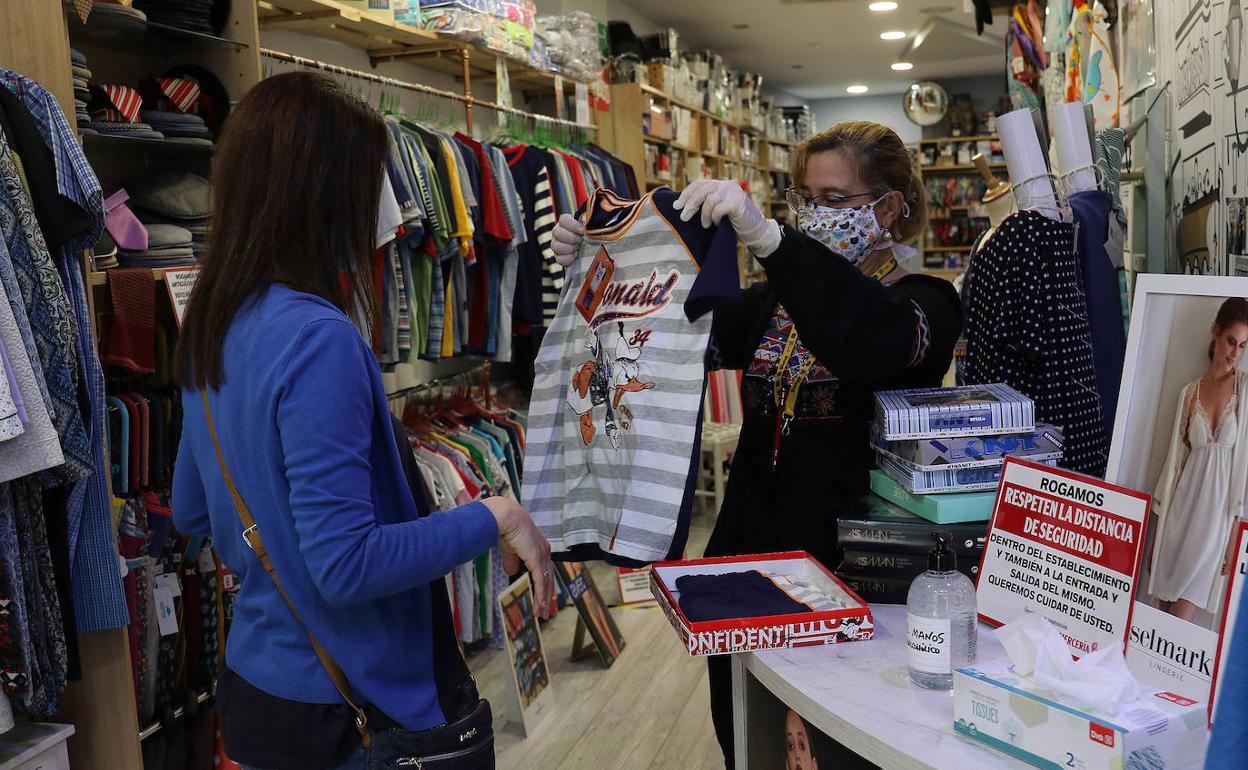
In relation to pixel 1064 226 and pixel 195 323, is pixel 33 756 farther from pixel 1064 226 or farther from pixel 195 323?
pixel 1064 226

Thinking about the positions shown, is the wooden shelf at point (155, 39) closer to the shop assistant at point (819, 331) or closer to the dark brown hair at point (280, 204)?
the shop assistant at point (819, 331)

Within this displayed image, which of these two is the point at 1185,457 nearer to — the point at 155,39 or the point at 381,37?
the point at 155,39

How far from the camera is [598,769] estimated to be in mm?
3166

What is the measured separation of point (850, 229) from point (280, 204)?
1.10 m

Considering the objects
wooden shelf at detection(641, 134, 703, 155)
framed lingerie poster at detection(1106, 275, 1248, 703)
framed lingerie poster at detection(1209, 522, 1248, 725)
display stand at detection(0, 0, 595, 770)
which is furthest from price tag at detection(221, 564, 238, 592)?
wooden shelf at detection(641, 134, 703, 155)

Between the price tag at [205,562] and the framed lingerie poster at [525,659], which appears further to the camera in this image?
the framed lingerie poster at [525,659]

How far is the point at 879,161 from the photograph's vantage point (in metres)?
1.95

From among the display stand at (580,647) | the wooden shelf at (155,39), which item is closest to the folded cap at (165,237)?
the wooden shelf at (155,39)

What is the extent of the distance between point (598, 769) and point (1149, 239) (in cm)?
219

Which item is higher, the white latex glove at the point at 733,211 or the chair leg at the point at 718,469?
the white latex glove at the point at 733,211

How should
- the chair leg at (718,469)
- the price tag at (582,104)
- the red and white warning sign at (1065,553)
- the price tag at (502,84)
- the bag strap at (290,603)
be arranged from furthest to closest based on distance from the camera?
the chair leg at (718,469), the price tag at (582,104), the price tag at (502,84), the bag strap at (290,603), the red and white warning sign at (1065,553)

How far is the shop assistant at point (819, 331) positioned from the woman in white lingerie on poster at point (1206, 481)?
58cm

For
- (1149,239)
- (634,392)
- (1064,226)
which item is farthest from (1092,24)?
(634,392)

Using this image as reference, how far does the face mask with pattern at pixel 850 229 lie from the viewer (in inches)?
75.7
